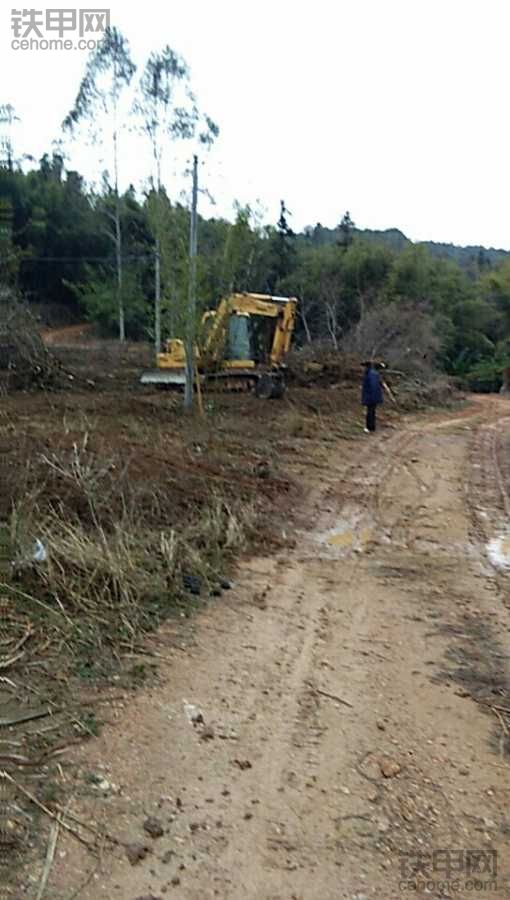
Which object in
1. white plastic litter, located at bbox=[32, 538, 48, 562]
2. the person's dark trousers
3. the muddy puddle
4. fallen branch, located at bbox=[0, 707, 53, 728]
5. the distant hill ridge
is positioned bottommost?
the person's dark trousers

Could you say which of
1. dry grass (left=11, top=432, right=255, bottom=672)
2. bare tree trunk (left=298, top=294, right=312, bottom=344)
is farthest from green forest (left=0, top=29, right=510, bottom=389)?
dry grass (left=11, top=432, right=255, bottom=672)

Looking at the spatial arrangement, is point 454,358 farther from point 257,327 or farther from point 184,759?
point 184,759

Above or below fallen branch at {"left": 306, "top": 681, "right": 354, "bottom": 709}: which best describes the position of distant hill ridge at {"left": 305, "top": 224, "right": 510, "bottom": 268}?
above

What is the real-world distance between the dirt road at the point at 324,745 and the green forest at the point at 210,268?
11.1 m

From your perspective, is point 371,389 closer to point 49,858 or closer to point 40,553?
point 40,553

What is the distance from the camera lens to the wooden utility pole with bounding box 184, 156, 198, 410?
47.4ft

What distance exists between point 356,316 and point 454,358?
4724 millimetres

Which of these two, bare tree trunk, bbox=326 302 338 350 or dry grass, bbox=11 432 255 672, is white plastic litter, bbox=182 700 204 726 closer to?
dry grass, bbox=11 432 255 672

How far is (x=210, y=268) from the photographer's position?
16.3 m

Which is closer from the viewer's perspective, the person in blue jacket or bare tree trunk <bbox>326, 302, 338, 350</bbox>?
the person in blue jacket

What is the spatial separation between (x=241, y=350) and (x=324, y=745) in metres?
15.5

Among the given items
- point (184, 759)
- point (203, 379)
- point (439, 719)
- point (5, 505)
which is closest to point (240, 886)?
point (184, 759)

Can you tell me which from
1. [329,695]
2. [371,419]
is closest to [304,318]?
[371,419]

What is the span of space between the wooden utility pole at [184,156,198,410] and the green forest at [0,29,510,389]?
1439 mm
